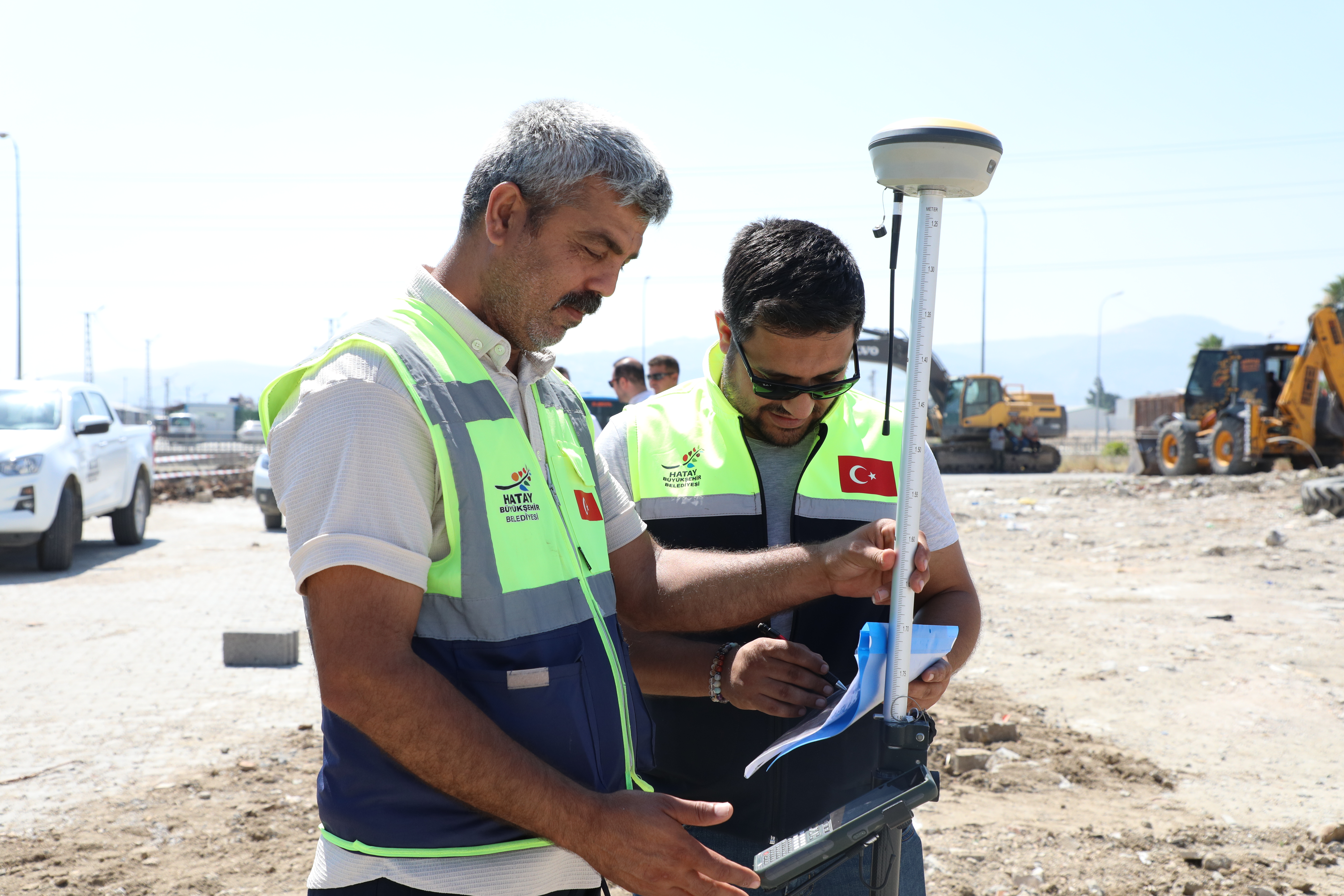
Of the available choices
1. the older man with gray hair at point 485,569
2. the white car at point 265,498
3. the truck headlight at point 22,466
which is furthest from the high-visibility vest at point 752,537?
the white car at point 265,498

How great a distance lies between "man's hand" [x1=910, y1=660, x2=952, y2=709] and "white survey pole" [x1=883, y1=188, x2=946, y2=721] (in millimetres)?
79

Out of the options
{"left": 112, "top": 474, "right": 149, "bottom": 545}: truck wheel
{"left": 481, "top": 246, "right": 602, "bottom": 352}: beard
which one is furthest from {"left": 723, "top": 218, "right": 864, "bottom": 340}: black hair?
{"left": 112, "top": 474, "right": 149, "bottom": 545}: truck wheel

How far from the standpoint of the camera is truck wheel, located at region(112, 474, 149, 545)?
12336 millimetres

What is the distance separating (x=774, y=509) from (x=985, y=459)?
29.3 meters

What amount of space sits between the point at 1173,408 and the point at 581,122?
6164cm

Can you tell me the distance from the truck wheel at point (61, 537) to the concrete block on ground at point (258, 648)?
4345 mm

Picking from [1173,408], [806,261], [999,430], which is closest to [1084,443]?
[1173,408]

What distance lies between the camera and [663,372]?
9.73 meters

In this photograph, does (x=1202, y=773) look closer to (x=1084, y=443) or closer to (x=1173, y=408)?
(x=1173, y=408)

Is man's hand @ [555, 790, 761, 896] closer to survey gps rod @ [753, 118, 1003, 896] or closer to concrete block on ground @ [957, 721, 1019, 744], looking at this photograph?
survey gps rod @ [753, 118, 1003, 896]

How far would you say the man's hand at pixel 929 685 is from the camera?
1.75 m

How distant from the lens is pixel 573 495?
1.75m

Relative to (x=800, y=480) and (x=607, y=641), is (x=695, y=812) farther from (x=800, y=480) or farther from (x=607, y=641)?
(x=800, y=480)

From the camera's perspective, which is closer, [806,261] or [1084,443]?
[806,261]
